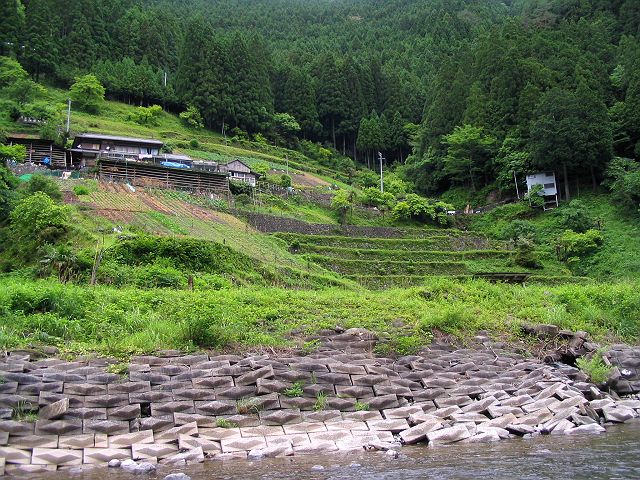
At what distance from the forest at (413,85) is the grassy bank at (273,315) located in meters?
28.7

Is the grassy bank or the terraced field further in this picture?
the terraced field

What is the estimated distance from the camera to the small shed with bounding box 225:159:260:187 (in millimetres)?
50803

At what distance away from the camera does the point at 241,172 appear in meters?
51.8

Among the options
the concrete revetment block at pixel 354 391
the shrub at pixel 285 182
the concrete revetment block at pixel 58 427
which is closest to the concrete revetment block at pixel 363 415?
the concrete revetment block at pixel 354 391

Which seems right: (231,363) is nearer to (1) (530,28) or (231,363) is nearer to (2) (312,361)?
(2) (312,361)

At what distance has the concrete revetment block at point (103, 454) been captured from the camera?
788 cm

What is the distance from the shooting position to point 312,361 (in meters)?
11.2

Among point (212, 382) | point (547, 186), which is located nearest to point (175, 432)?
point (212, 382)

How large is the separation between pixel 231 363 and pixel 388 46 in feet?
361

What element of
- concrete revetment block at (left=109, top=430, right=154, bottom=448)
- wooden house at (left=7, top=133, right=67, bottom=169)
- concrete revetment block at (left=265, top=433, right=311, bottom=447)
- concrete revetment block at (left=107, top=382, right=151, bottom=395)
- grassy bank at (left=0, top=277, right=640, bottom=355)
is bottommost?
concrete revetment block at (left=265, top=433, right=311, bottom=447)

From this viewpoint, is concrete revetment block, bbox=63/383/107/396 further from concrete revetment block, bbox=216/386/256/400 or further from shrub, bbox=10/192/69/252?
shrub, bbox=10/192/69/252

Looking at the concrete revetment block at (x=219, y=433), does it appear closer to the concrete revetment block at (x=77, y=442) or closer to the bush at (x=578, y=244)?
the concrete revetment block at (x=77, y=442)

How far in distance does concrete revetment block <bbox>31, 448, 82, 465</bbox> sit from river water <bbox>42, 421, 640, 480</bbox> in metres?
0.31

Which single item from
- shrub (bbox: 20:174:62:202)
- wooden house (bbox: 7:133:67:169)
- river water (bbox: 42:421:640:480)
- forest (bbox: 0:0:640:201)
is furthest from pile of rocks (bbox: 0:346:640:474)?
wooden house (bbox: 7:133:67:169)
